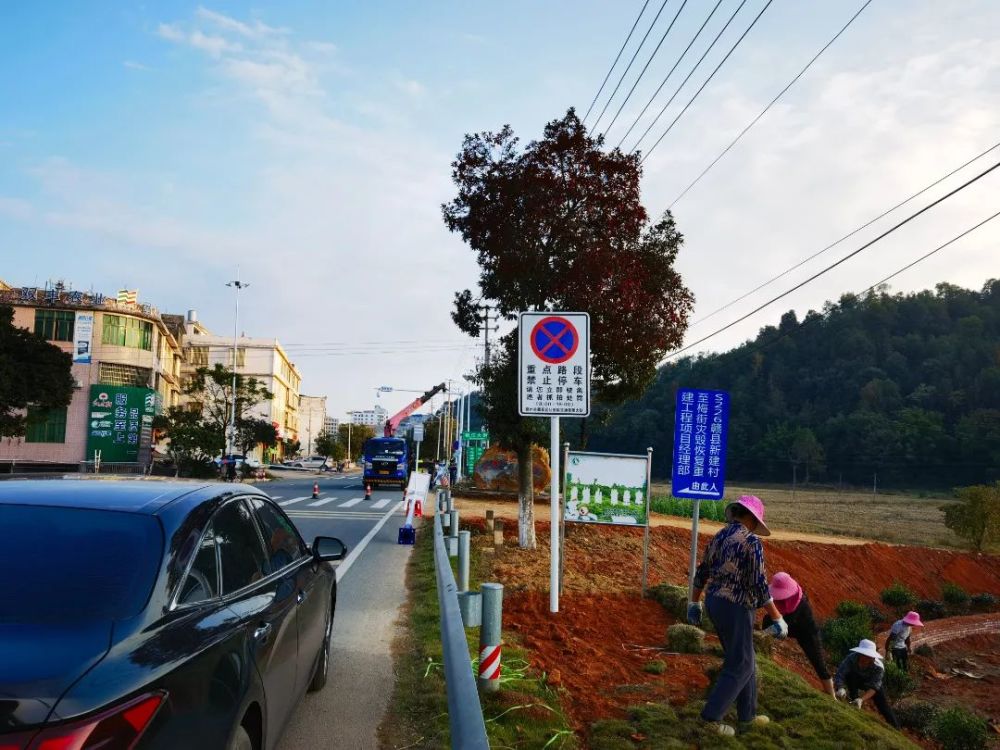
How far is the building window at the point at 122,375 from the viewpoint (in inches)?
2298

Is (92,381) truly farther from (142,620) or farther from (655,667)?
(142,620)

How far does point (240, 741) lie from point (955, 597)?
21.1m

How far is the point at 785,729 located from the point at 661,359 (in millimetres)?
8739

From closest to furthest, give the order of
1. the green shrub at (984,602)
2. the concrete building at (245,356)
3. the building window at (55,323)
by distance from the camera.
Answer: the green shrub at (984,602)
the building window at (55,323)
the concrete building at (245,356)

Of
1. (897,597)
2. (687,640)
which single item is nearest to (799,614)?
(687,640)

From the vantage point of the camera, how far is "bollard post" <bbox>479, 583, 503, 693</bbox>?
17.2 ft

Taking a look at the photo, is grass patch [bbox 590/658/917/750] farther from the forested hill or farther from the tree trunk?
the forested hill

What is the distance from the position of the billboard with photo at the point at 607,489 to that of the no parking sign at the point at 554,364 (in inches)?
93.0

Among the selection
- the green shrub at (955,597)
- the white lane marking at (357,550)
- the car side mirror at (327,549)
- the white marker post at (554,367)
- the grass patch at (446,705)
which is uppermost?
the white marker post at (554,367)

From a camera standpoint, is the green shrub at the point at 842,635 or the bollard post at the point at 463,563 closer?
the bollard post at the point at 463,563

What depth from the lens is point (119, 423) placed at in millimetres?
58188

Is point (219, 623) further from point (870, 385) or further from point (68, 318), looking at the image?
point (870, 385)

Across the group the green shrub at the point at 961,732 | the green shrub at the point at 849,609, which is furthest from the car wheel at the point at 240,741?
the green shrub at the point at 849,609

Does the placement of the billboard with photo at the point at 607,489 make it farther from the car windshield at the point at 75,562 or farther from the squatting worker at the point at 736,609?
the car windshield at the point at 75,562
